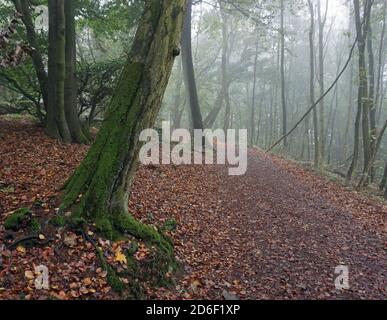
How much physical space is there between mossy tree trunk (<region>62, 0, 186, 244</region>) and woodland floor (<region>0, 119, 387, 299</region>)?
1.60 feet

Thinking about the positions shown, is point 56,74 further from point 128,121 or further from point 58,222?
point 58,222

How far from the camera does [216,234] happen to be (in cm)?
722

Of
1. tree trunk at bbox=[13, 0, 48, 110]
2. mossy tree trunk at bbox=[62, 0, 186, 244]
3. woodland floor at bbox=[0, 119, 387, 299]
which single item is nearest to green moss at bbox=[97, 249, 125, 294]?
woodland floor at bbox=[0, 119, 387, 299]

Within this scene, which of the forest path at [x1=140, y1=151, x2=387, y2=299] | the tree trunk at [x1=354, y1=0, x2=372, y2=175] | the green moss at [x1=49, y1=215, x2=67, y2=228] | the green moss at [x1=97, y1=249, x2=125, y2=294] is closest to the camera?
the green moss at [x1=97, y1=249, x2=125, y2=294]

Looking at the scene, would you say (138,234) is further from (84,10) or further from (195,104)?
(195,104)

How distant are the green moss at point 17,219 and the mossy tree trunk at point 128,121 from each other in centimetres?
51

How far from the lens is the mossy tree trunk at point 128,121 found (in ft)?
17.1

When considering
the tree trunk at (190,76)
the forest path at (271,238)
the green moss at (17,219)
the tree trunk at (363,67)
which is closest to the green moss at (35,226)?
the green moss at (17,219)

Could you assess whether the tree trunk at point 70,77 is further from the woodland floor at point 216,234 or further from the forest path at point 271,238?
the forest path at point 271,238

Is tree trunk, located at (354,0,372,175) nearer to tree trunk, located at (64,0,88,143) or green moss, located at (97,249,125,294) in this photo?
tree trunk, located at (64,0,88,143)

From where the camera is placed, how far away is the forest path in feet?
18.1

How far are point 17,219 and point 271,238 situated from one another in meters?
4.78
